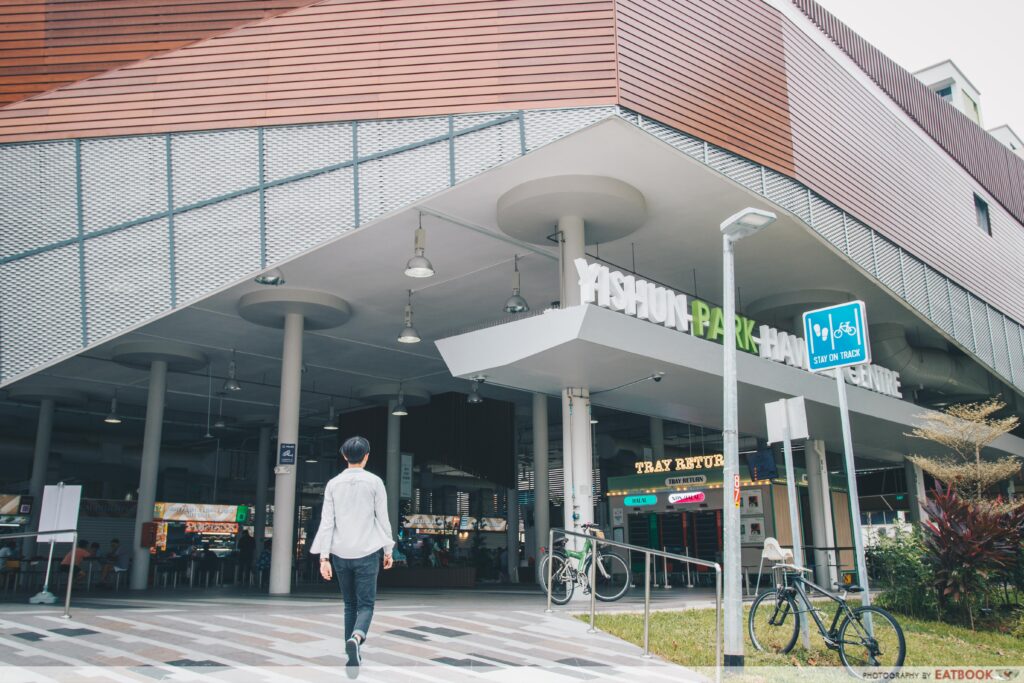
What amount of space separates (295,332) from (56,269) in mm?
5699

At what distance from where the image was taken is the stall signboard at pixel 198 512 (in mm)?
29094

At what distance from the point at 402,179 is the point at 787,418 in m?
5.87

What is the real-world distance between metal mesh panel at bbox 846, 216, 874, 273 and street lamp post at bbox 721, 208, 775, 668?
A: 24.9 feet

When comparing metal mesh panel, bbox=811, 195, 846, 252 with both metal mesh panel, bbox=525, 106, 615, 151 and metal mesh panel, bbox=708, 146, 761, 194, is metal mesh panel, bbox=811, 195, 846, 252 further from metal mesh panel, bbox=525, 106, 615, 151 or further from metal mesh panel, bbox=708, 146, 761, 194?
metal mesh panel, bbox=525, 106, 615, 151

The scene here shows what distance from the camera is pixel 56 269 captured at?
445 inches

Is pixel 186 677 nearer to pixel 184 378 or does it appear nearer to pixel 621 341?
pixel 621 341

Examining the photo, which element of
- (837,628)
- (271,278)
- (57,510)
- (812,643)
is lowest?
(812,643)

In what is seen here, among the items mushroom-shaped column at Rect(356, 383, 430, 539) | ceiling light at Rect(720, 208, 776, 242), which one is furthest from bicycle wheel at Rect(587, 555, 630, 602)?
mushroom-shaped column at Rect(356, 383, 430, 539)

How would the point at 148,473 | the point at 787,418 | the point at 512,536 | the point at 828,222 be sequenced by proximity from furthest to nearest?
the point at 512,536
the point at 148,473
the point at 828,222
the point at 787,418

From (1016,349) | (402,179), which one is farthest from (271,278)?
(1016,349)

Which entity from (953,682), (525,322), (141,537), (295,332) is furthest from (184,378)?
(953,682)

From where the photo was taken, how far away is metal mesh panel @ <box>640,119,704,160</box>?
36.4 feet

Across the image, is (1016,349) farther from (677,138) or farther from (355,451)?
(355,451)

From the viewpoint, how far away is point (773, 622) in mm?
7922
